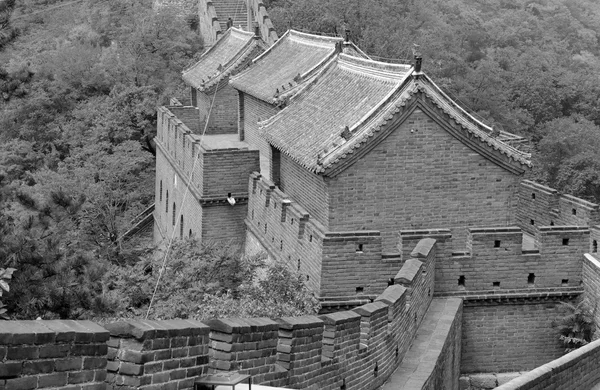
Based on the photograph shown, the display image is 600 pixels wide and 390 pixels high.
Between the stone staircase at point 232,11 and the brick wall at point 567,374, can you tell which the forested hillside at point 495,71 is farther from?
the brick wall at point 567,374

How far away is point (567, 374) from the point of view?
1523 centimetres

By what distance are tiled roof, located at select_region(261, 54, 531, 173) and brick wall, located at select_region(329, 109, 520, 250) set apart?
1.34ft

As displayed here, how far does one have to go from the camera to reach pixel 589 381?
644 inches

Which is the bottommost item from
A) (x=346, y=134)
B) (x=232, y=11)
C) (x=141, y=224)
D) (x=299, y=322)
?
(x=299, y=322)

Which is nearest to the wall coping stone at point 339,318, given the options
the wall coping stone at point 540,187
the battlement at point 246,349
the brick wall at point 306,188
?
the battlement at point 246,349

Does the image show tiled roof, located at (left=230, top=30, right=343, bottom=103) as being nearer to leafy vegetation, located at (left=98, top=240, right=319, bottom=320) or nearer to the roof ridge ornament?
leafy vegetation, located at (left=98, top=240, right=319, bottom=320)

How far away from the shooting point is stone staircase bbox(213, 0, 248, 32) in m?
57.5

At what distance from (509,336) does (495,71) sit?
36.9 meters

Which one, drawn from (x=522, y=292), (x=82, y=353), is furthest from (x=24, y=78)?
(x=82, y=353)

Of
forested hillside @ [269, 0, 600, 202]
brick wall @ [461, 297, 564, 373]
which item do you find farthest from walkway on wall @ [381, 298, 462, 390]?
forested hillside @ [269, 0, 600, 202]

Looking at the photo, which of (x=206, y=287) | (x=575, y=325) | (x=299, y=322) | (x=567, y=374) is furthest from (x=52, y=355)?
(x=575, y=325)

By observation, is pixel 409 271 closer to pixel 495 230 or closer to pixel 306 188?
pixel 495 230

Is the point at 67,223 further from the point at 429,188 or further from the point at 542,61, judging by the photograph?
the point at 542,61

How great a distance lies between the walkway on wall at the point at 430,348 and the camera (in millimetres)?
15328
